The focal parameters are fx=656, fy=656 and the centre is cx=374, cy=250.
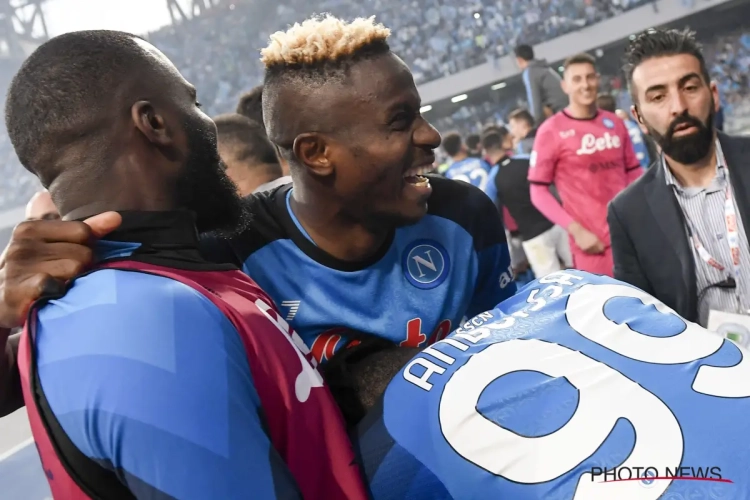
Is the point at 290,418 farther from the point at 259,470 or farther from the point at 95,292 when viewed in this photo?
the point at 95,292

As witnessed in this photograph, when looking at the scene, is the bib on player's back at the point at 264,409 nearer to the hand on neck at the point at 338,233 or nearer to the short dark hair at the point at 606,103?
the hand on neck at the point at 338,233

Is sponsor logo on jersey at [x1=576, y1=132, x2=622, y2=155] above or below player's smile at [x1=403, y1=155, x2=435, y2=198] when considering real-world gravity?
below

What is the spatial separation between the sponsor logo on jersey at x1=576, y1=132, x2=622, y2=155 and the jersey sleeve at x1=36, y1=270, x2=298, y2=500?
3.01 metres

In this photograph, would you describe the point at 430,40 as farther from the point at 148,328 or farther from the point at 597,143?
the point at 148,328

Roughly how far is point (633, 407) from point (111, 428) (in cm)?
63

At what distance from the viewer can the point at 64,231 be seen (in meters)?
0.83

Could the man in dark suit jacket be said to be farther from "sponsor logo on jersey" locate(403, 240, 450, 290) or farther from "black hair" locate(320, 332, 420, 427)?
"black hair" locate(320, 332, 420, 427)

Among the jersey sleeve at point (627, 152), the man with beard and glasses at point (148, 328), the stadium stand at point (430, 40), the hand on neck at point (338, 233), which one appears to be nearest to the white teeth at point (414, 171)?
the hand on neck at point (338, 233)

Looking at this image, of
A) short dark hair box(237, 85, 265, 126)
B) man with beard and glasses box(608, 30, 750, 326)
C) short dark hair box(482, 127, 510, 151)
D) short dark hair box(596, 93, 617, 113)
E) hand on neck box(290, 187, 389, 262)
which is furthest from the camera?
short dark hair box(596, 93, 617, 113)

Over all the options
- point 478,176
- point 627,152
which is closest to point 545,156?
point 627,152

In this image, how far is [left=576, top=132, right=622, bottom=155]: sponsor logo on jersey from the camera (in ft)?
11.2

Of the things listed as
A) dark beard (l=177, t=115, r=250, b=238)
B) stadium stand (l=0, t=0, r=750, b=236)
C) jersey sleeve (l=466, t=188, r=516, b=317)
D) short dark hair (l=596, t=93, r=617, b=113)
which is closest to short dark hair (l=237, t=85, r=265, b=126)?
jersey sleeve (l=466, t=188, r=516, b=317)

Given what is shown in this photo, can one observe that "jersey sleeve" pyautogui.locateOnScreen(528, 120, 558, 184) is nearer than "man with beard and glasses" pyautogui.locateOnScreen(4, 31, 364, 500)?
No

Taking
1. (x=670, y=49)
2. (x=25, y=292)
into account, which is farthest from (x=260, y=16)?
(x=25, y=292)
